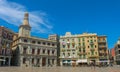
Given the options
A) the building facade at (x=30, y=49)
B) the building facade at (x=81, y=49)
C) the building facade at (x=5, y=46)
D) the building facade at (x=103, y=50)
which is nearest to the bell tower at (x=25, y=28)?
the building facade at (x=30, y=49)

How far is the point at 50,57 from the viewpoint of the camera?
245 ft

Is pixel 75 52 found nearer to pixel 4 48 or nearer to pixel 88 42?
pixel 88 42

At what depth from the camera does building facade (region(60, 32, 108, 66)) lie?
242 feet

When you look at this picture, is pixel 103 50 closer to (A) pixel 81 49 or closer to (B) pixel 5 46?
(A) pixel 81 49

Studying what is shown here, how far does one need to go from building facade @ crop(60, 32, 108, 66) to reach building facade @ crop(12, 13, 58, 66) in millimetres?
4871

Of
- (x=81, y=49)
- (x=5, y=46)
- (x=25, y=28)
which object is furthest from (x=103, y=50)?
(x=5, y=46)

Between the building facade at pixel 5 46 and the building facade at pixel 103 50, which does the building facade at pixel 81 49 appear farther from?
the building facade at pixel 5 46

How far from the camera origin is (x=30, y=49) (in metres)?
68.1

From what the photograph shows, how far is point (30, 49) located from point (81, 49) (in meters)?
23.9

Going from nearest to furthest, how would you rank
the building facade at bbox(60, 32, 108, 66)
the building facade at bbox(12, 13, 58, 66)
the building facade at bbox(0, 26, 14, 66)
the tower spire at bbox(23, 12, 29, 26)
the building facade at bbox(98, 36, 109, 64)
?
1. the building facade at bbox(0, 26, 14, 66)
2. the building facade at bbox(12, 13, 58, 66)
3. the tower spire at bbox(23, 12, 29, 26)
4. the building facade at bbox(98, 36, 109, 64)
5. the building facade at bbox(60, 32, 108, 66)

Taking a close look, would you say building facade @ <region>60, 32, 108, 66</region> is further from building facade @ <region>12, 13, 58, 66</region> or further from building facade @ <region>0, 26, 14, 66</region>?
building facade @ <region>0, 26, 14, 66</region>

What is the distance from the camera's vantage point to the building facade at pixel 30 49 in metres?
65.4

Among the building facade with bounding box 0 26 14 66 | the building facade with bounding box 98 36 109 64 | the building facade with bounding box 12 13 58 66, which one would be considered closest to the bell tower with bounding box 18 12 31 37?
the building facade with bounding box 12 13 58 66

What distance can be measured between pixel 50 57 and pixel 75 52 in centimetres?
1212
